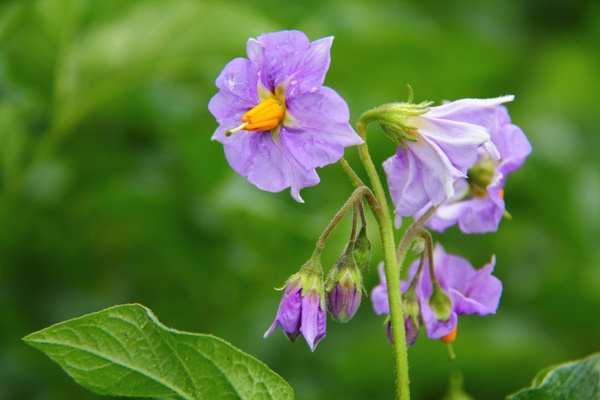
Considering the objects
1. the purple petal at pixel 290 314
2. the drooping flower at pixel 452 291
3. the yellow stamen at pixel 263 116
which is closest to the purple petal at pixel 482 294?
the drooping flower at pixel 452 291

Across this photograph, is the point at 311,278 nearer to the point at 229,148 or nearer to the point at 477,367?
the point at 229,148

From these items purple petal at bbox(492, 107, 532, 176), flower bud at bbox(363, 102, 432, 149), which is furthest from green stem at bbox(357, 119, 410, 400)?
purple petal at bbox(492, 107, 532, 176)

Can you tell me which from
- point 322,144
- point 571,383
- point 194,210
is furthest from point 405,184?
point 194,210

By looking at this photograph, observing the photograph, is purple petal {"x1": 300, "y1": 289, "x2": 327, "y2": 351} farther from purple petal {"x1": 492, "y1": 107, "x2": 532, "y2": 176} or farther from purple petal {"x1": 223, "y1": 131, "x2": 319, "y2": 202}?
purple petal {"x1": 492, "y1": 107, "x2": 532, "y2": 176}

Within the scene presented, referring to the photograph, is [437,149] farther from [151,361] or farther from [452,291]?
[151,361]

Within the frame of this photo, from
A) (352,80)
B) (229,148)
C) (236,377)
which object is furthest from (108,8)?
(236,377)

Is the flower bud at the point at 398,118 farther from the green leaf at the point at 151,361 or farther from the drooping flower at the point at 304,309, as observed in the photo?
the green leaf at the point at 151,361

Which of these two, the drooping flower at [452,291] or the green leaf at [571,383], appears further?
the drooping flower at [452,291]
